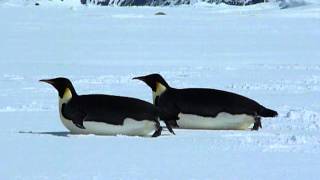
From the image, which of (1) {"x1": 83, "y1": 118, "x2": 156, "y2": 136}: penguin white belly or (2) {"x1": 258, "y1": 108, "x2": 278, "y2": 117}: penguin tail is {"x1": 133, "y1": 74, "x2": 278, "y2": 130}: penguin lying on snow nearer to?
(2) {"x1": 258, "y1": 108, "x2": 278, "y2": 117}: penguin tail

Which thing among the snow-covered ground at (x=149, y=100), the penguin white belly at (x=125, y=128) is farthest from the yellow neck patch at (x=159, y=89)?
the penguin white belly at (x=125, y=128)

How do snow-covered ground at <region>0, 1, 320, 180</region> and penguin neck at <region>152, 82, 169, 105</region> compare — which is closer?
snow-covered ground at <region>0, 1, 320, 180</region>

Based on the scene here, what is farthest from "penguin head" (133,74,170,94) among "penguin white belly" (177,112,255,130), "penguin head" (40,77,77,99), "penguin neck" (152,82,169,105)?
"penguin head" (40,77,77,99)

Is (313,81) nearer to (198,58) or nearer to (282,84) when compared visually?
(282,84)

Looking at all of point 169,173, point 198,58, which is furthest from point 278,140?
point 198,58

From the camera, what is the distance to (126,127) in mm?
5641

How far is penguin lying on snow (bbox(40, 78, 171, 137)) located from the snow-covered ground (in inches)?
5.2

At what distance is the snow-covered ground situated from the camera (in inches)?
169

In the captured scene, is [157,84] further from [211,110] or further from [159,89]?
[211,110]

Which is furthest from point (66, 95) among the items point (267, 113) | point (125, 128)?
point (267, 113)

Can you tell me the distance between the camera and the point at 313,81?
39.5ft

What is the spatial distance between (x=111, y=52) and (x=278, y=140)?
15.3 m

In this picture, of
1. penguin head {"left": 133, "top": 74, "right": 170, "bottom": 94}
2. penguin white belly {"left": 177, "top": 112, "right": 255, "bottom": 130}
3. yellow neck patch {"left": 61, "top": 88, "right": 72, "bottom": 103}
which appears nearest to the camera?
yellow neck patch {"left": 61, "top": 88, "right": 72, "bottom": 103}

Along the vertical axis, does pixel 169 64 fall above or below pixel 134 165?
below
